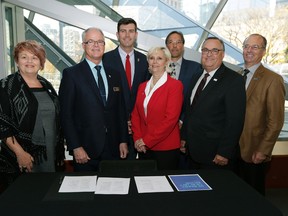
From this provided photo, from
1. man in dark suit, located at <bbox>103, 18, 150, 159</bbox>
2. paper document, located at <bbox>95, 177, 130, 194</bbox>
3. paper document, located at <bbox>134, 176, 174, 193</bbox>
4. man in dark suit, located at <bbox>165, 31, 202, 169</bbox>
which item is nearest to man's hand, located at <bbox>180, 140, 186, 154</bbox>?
man in dark suit, located at <bbox>165, 31, 202, 169</bbox>

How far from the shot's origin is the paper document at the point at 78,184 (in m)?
1.48

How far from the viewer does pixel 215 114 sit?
229 centimetres

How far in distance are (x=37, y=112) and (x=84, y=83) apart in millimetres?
422

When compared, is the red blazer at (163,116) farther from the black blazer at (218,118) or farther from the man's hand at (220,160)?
the man's hand at (220,160)

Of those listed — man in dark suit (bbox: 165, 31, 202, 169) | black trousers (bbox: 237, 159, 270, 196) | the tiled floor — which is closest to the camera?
black trousers (bbox: 237, 159, 270, 196)

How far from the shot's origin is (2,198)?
1.37m

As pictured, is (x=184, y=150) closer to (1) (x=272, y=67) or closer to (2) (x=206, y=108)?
(2) (x=206, y=108)

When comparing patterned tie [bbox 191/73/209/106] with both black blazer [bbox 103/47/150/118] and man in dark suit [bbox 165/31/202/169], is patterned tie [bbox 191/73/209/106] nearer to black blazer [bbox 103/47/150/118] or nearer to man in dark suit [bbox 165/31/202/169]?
man in dark suit [bbox 165/31/202/169]

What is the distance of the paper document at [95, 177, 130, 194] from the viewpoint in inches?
57.5

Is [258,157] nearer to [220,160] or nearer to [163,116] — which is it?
[220,160]

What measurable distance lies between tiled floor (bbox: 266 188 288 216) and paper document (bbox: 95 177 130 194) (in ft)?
7.55

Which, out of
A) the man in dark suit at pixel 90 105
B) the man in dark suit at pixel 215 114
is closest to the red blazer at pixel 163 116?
the man in dark suit at pixel 215 114

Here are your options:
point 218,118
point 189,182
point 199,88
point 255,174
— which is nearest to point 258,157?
point 255,174

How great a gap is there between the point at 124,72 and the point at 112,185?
1.53m
